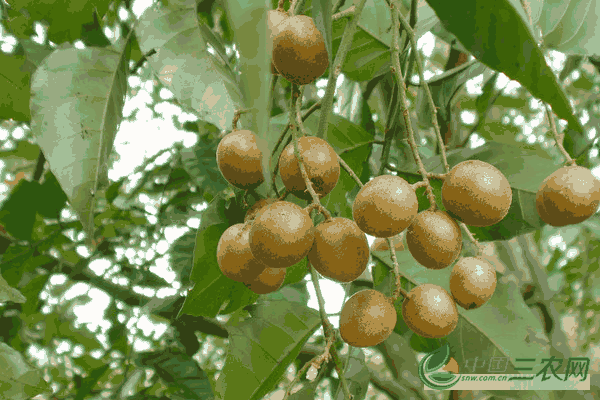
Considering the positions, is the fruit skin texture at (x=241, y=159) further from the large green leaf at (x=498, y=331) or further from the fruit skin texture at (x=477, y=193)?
the large green leaf at (x=498, y=331)

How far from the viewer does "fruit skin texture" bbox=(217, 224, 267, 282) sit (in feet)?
1.26

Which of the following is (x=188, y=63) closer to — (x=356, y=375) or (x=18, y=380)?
(x=18, y=380)

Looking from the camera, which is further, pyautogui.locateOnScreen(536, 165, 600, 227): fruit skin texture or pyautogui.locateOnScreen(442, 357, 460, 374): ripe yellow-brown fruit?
pyautogui.locateOnScreen(442, 357, 460, 374): ripe yellow-brown fruit

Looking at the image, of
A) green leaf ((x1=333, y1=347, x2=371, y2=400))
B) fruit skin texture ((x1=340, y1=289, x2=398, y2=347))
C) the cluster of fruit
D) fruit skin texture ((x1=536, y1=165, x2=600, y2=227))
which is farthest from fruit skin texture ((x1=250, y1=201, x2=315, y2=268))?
green leaf ((x1=333, y1=347, x2=371, y2=400))

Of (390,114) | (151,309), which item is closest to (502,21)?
(390,114)

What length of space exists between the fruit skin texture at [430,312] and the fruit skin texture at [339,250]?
0.09 m

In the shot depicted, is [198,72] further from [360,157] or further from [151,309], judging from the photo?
[151,309]

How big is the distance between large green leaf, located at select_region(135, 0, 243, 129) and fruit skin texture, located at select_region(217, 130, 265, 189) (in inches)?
0.8

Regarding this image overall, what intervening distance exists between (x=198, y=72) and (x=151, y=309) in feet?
1.67

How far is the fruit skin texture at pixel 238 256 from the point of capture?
1.26 ft

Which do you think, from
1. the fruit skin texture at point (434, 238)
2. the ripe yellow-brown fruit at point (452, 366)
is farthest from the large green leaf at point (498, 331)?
the fruit skin texture at point (434, 238)

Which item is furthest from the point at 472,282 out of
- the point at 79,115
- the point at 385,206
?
the point at 79,115

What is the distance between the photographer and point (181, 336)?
87 cm

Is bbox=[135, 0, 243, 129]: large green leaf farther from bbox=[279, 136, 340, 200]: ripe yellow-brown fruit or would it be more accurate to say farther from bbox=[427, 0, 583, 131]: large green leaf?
bbox=[427, 0, 583, 131]: large green leaf
